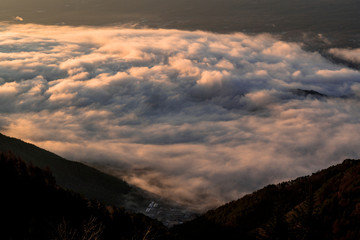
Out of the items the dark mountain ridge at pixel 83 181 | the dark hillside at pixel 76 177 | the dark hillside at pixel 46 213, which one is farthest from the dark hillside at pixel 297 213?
the dark hillside at pixel 76 177

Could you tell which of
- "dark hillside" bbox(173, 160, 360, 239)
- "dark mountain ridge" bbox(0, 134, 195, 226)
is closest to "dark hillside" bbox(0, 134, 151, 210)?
"dark mountain ridge" bbox(0, 134, 195, 226)

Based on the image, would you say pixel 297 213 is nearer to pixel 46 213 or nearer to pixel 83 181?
pixel 46 213

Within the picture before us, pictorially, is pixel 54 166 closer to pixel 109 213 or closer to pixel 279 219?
pixel 109 213

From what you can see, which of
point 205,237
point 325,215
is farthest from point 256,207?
point 325,215

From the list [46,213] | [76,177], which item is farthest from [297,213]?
[76,177]

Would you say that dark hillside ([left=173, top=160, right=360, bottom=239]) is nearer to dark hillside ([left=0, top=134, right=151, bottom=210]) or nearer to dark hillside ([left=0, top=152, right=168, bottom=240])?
dark hillside ([left=0, top=152, right=168, bottom=240])
